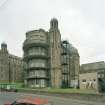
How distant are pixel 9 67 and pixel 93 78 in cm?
6399

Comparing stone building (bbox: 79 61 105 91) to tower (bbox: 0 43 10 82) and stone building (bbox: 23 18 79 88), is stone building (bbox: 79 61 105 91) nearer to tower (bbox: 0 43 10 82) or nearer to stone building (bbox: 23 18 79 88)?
stone building (bbox: 23 18 79 88)

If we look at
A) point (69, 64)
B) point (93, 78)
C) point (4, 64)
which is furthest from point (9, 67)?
point (93, 78)

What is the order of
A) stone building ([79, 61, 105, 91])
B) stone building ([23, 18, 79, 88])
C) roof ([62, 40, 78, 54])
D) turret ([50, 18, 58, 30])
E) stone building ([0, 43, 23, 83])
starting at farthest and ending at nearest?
→ stone building ([0, 43, 23, 83]) → roof ([62, 40, 78, 54]) → turret ([50, 18, 58, 30]) → stone building ([23, 18, 79, 88]) → stone building ([79, 61, 105, 91])

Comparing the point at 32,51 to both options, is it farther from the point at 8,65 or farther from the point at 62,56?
the point at 8,65

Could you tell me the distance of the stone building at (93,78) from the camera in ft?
188

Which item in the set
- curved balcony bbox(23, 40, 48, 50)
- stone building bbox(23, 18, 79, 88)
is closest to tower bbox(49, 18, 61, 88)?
stone building bbox(23, 18, 79, 88)

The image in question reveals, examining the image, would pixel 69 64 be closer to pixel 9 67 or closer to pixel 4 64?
pixel 4 64

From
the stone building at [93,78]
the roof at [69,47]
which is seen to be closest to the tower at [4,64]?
the roof at [69,47]

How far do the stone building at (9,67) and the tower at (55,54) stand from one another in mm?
36452

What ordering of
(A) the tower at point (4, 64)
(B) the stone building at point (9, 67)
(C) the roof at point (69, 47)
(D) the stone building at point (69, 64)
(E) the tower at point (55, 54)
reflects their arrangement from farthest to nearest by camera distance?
1. (B) the stone building at point (9, 67)
2. (A) the tower at point (4, 64)
3. (C) the roof at point (69, 47)
4. (D) the stone building at point (69, 64)
5. (E) the tower at point (55, 54)

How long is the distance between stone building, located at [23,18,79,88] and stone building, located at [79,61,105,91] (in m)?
10.7

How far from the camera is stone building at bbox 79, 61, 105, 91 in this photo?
188ft

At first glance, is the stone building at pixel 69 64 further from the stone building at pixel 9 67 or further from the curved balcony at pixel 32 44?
the stone building at pixel 9 67

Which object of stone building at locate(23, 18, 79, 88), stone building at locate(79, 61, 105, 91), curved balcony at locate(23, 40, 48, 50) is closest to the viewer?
stone building at locate(79, 61, 105, 91)
